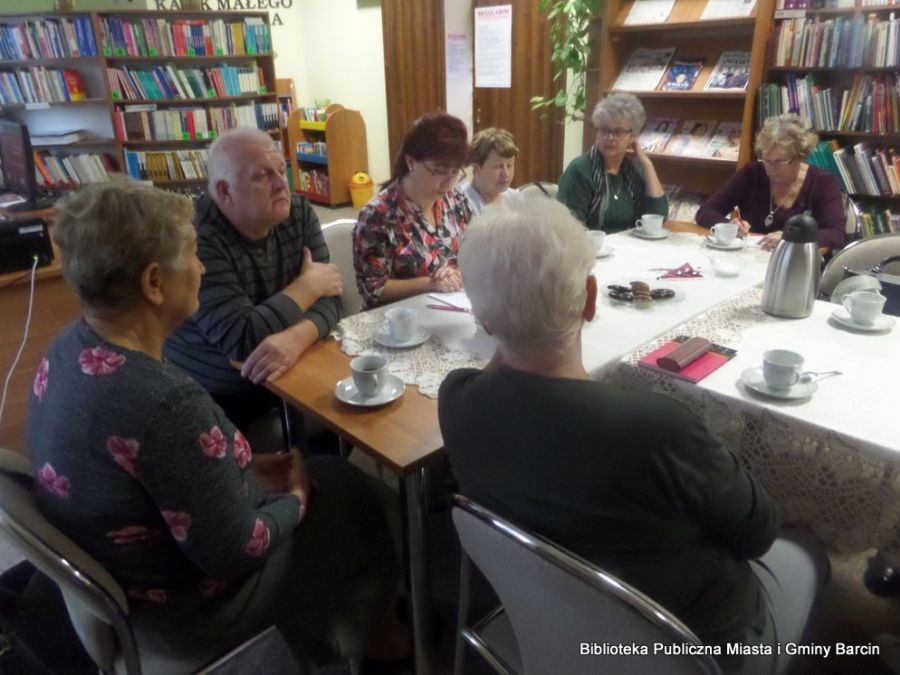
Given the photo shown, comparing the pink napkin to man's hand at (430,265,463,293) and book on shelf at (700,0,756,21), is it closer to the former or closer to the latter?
man's hand at (430,265,463,293)

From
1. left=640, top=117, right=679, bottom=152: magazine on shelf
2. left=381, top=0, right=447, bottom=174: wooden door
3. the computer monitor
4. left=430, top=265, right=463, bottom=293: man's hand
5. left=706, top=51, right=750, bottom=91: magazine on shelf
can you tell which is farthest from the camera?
left=381, top=0, right=447, bottom=174: wooden door

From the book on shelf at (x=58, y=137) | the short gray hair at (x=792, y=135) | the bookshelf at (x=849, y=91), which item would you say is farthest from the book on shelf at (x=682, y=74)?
the book on shelf at (x=58, y=137)

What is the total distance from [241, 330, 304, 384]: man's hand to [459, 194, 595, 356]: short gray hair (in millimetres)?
682

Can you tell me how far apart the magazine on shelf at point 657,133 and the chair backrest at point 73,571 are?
368 centimetres

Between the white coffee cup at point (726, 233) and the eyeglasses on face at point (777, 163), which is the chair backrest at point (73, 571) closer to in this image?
the white coffee cup at point (726, 233)

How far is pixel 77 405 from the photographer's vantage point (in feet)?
3.10

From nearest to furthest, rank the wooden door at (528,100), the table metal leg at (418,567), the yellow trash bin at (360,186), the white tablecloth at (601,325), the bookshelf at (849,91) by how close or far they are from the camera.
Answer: the table metal leg at (418,567) < the white tablecloth at (601,325) < the bookshelf at (849,91) < the wooden door at (528,100) < the yellow trash bin at (360,186)

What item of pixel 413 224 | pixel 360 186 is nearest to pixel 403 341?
pixel 413 224

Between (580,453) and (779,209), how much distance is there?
231 cm

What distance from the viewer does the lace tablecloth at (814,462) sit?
1104 millimetres

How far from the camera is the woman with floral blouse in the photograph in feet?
3.10

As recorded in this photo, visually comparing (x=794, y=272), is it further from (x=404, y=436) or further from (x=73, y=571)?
(x=73, y=571)

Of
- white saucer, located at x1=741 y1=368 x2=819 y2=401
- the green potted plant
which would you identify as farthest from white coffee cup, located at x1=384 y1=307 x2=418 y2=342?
the green potted plant

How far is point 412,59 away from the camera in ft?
18.5
